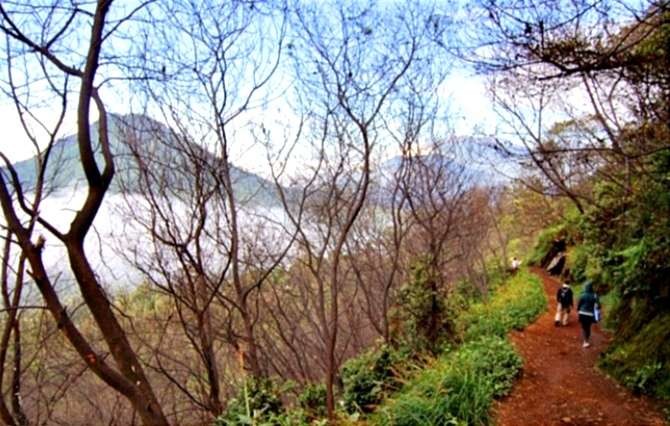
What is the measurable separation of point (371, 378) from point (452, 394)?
12.4 ft

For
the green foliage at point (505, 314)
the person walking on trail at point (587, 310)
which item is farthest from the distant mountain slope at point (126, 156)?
the person walking on trail at point (587, 310)

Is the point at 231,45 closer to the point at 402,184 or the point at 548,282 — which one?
the point at 402,184

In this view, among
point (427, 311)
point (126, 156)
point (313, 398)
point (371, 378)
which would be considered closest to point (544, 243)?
point (427, 311)

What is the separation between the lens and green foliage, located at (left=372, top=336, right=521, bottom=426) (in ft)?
18.1

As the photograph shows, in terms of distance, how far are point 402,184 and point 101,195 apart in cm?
1025

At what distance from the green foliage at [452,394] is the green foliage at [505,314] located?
3.00 metres

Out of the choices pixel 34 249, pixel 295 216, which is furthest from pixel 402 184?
pixel 34 249

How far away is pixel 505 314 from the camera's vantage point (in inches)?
495

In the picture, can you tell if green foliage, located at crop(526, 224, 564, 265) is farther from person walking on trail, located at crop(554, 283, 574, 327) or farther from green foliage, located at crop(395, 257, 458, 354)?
green foliage, located at crop(395, 257, 458, 354)

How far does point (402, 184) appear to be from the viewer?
14430 millimetres

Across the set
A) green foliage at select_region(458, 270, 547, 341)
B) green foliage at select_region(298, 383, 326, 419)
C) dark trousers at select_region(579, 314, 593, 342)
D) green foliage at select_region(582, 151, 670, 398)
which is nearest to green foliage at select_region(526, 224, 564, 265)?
green foliage at select_region(458, 270, 547, 341)

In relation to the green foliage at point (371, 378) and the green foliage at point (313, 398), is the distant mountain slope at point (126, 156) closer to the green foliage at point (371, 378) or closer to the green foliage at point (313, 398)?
the green foliage at point (371, 378)

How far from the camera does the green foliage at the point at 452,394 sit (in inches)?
217

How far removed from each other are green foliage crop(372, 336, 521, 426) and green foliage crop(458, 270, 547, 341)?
118 inches
